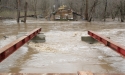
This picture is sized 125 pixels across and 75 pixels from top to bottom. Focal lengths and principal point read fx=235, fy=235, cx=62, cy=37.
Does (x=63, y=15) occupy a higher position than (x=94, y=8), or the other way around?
(x=94, y=8)

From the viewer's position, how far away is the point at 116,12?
138ft

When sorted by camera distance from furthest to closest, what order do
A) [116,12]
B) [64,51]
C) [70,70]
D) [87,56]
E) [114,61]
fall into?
[116,12]
[64,51]
[87,56]
[114,61]
[70,70]

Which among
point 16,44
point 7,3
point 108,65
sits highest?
point 7,3

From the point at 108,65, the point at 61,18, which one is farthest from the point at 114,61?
the point at 61,18

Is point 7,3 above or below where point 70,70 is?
above

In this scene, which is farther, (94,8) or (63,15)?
(63,15)

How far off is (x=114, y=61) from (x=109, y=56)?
2.50 ft

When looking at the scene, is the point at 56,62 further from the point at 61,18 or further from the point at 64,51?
the point at 61,18

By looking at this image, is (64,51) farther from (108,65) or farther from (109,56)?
(108,65)

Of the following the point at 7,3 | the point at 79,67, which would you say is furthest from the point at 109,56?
the point at 7,3

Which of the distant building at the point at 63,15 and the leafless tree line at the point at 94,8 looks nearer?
the leafless tree line at the point at 94,8

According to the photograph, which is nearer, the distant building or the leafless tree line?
the leafless tree line

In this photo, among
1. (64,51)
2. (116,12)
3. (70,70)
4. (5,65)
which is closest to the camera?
(70,70)

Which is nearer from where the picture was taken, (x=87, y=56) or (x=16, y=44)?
(x=16, y=44)
